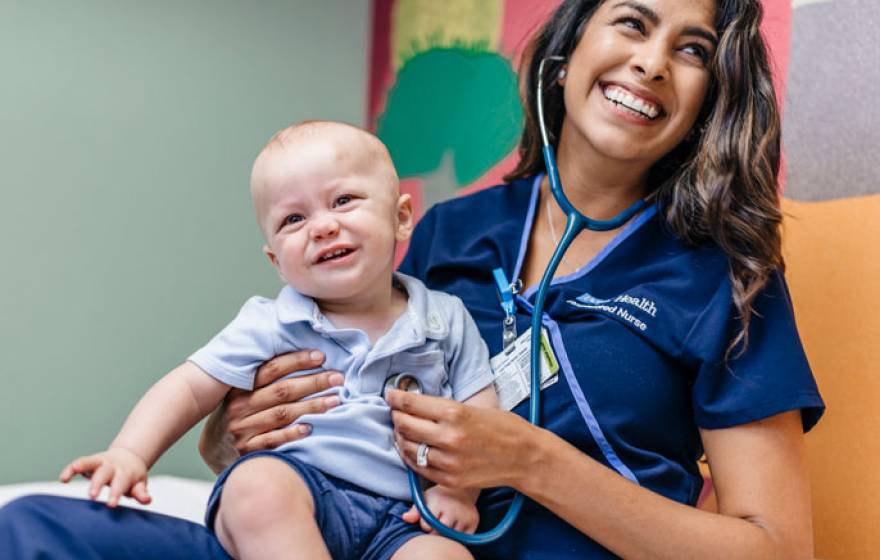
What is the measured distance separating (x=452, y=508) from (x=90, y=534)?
18.7 inches

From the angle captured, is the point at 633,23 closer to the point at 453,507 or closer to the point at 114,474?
the point at 453,507

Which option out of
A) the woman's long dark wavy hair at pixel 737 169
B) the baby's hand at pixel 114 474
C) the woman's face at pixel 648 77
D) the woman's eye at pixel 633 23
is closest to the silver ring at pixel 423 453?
the baby's hand at pixel 114 474

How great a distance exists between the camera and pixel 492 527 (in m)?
1.52

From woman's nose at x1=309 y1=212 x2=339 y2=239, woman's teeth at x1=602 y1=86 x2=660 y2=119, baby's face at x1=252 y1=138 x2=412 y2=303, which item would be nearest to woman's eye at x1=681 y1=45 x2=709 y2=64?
woman's teeth at x1=602 y1=86 x2=660 y2=119

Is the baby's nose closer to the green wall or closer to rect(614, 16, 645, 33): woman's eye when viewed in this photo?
rect(614, 16, 645, 33): woman's eye

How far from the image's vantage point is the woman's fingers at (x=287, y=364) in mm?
1449

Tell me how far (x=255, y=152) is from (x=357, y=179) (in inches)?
66.1

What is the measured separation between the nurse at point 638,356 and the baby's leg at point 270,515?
124 mm

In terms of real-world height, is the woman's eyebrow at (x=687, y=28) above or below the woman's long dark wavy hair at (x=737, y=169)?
above

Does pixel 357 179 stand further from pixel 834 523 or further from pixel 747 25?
pixel 834 523

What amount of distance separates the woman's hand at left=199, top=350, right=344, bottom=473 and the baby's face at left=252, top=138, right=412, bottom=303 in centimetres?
11

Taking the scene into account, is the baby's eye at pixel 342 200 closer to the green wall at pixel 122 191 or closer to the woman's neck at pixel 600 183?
the woman's neck at pixel 600 183

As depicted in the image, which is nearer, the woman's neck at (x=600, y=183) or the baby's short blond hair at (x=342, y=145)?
the baby's short blond hair at (x=342, y=145)

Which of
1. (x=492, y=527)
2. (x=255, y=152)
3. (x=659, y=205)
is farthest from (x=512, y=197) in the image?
(x=255, y=152)
